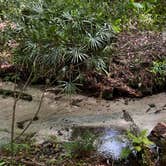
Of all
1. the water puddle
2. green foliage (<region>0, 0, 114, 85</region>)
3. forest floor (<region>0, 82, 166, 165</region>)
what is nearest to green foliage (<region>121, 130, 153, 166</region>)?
the water puddle

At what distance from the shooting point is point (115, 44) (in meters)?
7.41

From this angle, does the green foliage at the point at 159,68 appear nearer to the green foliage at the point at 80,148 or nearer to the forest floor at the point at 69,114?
the forest floor at the point at 69,114

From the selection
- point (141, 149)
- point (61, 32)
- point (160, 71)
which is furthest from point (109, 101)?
point (61, 32)

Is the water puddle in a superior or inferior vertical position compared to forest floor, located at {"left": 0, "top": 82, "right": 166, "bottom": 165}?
inferior

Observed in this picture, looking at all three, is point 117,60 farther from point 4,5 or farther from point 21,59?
point 4,5

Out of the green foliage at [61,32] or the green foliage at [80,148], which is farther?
the green foliage at [80,148]

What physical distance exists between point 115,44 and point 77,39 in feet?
9.24

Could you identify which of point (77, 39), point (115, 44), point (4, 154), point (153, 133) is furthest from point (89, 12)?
point (115, 44)

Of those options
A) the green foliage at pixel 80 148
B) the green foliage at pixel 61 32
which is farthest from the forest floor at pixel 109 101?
the green foliage at pixel 61 32

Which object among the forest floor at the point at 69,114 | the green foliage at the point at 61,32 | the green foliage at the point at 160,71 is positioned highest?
the green foliage at the point at 61,32

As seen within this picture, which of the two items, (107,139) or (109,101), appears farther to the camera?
(109,101)

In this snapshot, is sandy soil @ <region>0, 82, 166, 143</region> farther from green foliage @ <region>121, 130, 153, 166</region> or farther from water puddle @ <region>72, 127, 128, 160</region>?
green foliage @ <region>121, 130, 153, 166</region>

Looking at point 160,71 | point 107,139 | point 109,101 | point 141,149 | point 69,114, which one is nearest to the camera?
point 141,149

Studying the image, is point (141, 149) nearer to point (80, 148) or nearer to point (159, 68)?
point (80, 148)
